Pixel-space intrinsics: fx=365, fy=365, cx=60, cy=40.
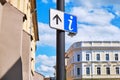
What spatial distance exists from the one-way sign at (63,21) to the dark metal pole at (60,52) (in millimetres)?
132

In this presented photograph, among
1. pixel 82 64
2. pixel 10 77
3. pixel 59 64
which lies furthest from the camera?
pixel 82 64

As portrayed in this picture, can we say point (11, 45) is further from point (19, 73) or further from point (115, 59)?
point (115, 59)

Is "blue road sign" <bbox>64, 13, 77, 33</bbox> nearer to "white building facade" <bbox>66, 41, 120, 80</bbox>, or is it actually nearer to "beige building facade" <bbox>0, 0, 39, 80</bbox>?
"beige building facade" <bbox>0, 0, 39, 80</bbox>

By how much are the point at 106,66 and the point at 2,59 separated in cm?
6901

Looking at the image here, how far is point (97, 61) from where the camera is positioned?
79.8m

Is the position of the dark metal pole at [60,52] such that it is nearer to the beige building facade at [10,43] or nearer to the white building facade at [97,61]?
the beige building facade at [10,43]

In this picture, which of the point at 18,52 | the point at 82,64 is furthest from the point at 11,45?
the point at 82,64


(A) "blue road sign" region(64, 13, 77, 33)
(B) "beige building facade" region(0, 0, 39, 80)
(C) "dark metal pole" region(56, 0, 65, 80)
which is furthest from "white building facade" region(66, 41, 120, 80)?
(C) "dark metal pole" region(56, 0, 65, 80)

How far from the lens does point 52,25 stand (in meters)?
7.58

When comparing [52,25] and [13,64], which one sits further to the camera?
[13,64]

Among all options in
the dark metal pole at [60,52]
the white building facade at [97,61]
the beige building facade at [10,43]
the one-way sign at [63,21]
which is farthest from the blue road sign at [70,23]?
the white building facade at [97,61]

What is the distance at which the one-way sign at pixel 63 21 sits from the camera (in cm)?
764

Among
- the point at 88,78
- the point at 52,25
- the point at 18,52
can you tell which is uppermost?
the point at 52,25

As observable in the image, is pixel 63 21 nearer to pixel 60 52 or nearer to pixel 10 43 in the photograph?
pixel 60 52
